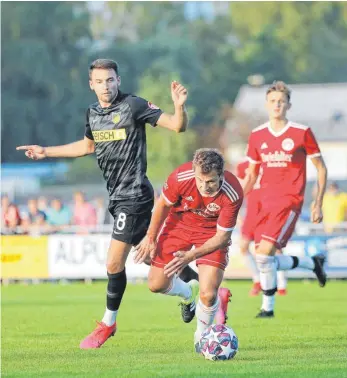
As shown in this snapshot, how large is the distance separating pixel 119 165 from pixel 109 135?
28 centimetres

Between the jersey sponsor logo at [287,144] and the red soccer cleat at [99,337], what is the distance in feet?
12.1

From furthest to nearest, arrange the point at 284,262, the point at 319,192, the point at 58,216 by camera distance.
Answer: the point at 58,216 < the point at 284,262 < the point at 319,192

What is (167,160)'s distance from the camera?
76312mm

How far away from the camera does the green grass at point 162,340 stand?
8.83 meters

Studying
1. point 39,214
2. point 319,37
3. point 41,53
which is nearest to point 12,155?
point 41,53

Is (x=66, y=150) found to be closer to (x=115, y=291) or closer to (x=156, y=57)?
(x=115, y=291)

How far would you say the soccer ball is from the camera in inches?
372

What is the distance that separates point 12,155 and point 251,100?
61.0 feet

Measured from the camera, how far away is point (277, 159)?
13.5 metres

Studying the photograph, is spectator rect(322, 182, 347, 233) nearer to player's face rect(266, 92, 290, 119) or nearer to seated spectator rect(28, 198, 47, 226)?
seated spectator rect(28, 198, 47, 226)

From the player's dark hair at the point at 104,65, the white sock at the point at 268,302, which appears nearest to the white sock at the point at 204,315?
the player's dark hair at the point at 104,65

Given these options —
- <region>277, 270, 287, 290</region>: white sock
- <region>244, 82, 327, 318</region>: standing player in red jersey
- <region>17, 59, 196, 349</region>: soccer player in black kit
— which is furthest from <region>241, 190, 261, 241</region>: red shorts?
<region>17, 59, 196, 349</region>: soccer player in black kit

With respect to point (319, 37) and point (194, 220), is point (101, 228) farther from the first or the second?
point (319, 37)

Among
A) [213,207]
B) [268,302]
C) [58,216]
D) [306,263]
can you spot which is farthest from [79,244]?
[213,207]
